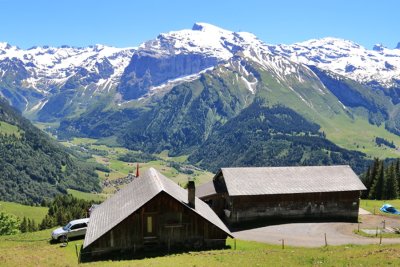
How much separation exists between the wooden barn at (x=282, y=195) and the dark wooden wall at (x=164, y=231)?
786 inches

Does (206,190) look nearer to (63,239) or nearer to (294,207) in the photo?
(294,207)

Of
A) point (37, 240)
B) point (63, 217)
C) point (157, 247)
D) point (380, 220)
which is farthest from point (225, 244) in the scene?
point (63, 217)

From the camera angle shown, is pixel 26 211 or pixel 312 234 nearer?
pixel 312 234

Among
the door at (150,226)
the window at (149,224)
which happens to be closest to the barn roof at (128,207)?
the door at (150,226)

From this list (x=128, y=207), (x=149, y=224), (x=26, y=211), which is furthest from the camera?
(x=26, y=211)

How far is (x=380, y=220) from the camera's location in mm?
75312

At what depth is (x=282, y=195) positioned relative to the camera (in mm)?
71000

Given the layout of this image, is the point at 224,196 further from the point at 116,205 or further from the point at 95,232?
the point at 95,232

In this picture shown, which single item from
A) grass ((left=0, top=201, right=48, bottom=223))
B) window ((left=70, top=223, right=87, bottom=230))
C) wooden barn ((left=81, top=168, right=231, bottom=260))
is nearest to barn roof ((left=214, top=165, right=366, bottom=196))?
wooden barn ((left=81, top=168, right=231, bottom=260))

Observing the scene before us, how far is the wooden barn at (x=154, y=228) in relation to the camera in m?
45.5

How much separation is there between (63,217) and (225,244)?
79.9 m

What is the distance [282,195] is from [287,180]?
404cm

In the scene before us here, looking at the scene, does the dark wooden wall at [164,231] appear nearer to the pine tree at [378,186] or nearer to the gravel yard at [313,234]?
the gravel yard at [313,234]

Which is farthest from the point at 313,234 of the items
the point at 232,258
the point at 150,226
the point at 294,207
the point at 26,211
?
the point at 26,211
